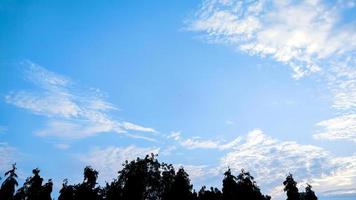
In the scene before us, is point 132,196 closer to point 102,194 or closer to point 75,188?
point 75,188

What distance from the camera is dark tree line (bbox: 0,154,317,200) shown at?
50.4m

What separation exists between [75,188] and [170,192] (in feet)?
54.4

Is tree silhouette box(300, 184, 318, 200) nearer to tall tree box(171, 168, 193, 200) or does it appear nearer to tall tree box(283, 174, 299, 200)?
tall tree box(283, 174, 299, 200)

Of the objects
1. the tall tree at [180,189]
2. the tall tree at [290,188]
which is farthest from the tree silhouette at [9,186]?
the tall tree at [290,188]

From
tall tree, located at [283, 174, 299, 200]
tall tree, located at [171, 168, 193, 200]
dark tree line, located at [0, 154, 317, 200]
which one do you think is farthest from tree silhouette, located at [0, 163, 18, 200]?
tall tree, located at [283, 174, 299, 200]

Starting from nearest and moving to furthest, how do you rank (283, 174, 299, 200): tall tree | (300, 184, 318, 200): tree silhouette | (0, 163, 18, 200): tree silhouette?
(0, 163, 18, 200): tree silhouette, (283, 174, 299, 200): tall tree, (300, 184, 318, 200): tree silhouette

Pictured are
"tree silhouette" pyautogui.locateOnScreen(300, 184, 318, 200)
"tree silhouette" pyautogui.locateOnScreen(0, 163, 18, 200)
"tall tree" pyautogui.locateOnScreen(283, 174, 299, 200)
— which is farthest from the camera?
"tree silhouette" pyautogui.locateOnScreen(300, 184, 318, 200)

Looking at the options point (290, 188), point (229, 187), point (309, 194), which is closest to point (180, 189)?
point (229, 187)

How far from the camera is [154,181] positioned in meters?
68.1

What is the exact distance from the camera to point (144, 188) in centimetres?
Result: 6359

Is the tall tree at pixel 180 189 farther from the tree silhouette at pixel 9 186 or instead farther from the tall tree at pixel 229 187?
the tree silhouette at pixel 9 186

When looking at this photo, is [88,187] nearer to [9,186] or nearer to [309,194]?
[9,186]

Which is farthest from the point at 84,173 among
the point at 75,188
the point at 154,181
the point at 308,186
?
the point at 308,186

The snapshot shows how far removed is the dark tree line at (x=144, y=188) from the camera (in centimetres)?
5041
